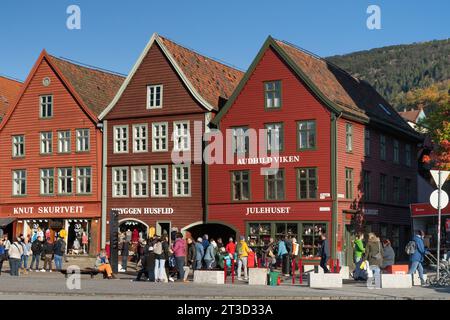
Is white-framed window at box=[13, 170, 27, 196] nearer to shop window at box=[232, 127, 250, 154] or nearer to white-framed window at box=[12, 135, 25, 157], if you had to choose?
white-framed window at box=[12, 135, 25, 157]

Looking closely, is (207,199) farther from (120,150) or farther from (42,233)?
(42,233)

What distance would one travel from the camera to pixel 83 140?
2015 inches

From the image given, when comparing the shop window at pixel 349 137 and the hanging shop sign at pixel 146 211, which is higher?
the shop window at pixel 349 137

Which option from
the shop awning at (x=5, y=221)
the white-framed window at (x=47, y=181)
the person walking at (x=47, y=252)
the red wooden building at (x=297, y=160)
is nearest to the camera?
the person walking at (x=47, y=252)

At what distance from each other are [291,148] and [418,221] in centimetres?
778

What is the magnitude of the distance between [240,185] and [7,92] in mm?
24791

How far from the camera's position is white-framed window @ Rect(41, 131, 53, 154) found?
172 ft

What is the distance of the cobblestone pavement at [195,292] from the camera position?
23438 mm

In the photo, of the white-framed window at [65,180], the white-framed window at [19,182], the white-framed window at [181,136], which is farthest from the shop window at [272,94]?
the white-framed window at [19,182]

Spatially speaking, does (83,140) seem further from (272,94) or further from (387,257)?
Answer: (387,257)

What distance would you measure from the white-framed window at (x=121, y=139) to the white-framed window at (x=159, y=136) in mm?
2034

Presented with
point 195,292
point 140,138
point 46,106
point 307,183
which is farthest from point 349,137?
point 195,292

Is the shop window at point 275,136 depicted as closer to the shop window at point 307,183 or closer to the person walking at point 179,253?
the shop window at point 307,183

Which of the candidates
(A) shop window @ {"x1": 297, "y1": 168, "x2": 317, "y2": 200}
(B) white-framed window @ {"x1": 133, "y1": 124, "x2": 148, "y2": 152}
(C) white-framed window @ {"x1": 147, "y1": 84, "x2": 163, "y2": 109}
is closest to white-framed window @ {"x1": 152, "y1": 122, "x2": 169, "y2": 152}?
(B) white-framed window @ {"x1": 133, "y1": 124, "x2": 148, "y2": 152}
